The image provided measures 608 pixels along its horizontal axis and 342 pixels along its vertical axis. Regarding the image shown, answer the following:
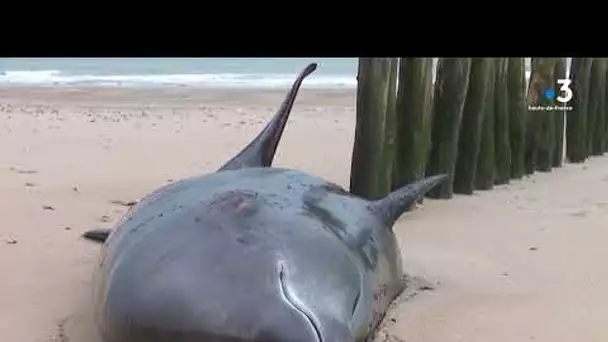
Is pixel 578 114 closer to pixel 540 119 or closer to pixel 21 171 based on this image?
pixel 540 119

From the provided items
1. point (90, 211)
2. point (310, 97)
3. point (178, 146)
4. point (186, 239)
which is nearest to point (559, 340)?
point (186, 239)

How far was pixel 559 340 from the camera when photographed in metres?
2.28

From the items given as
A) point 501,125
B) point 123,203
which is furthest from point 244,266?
point 501,125

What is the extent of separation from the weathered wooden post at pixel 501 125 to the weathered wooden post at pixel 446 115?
0.42 m

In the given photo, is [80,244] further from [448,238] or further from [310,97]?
[310,97]

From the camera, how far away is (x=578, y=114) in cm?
575

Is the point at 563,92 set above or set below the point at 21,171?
above

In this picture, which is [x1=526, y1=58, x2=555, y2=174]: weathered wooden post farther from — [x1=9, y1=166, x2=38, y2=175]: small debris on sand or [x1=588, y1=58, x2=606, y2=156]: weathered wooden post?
[x1=9, y1=166, x2=38, y2=175]: small debris on sand

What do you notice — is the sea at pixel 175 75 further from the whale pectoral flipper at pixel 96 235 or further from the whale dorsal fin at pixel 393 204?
the whale dorsal fin at pixel 393 204

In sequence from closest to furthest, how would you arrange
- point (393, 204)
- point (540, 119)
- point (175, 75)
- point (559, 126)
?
point (393, 204)
point (540, 119)
point (559, 126)
point (175, 75)

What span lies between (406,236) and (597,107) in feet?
9.58

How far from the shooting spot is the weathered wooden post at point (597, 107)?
5.82 m

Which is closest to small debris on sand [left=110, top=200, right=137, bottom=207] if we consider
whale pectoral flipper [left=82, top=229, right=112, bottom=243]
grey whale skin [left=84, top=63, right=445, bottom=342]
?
whale pectoral flipper [left=82, top=229, right=112, bottom=243]

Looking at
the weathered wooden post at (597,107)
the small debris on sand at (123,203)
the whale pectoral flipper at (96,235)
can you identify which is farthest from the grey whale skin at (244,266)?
the weathered wooden post at (597,107)
